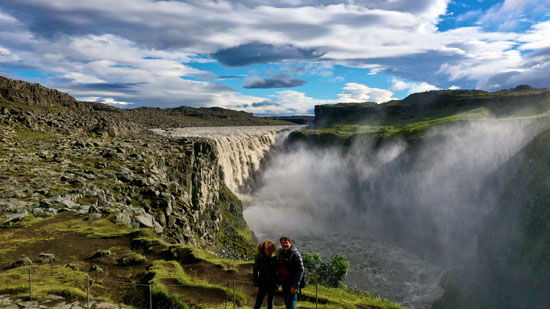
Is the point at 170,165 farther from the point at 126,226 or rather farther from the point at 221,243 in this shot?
the point at 126,226

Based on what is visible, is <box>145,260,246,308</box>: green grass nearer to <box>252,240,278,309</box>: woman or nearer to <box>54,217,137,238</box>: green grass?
<box>252,240,278,309</box>: woman

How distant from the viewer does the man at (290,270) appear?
1256cm

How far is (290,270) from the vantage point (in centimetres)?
1287

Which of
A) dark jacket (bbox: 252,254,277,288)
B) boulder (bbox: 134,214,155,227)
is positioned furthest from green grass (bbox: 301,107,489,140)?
dark jacket (bbox: 252,254,277,288)

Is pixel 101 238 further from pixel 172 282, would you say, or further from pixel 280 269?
pixel 280 269

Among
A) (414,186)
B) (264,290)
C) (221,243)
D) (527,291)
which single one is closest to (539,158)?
(527,291)

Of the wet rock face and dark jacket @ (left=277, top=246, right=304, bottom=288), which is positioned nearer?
dark jacket @ (left=277, top=246, right=304, bottom=288)

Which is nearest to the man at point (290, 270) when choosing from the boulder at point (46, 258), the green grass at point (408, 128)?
the boulder at point (46, 258)

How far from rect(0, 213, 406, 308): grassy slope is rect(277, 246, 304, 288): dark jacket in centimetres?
487

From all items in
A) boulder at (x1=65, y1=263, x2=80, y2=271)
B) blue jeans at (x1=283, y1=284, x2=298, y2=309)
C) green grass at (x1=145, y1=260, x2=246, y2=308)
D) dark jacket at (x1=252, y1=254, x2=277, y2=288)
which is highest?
dark jacket at (x1=252, y1=254, x2=277, y2=288)

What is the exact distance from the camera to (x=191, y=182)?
56.9 metres

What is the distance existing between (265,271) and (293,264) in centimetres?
114

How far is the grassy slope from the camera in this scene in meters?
15.3

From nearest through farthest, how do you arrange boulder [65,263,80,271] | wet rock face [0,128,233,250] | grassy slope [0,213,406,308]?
grassy slope [0,213,406,308], boulder [65,263,80,271], wet rock face [0,128,233,250]
